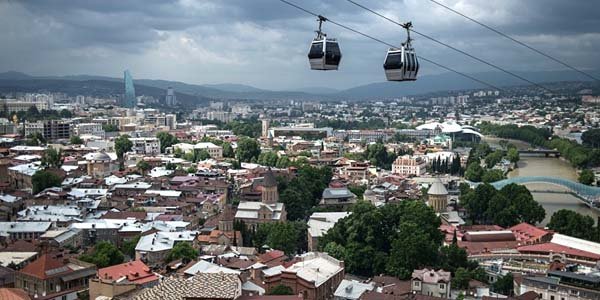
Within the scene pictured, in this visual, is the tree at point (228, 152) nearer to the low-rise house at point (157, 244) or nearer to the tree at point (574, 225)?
the low-rise house at point (157, 244)

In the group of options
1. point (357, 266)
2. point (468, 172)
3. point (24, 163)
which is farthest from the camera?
point (468, 172)

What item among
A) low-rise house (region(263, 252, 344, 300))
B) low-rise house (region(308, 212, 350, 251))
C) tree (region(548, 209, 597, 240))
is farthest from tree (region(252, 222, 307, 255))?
tree (region(548, 209, 597, 240))

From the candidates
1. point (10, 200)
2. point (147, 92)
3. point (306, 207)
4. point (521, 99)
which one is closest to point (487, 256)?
point (306, 207)

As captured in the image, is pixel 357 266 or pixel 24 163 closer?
pixel 357 266

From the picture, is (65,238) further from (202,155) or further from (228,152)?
(228,152)

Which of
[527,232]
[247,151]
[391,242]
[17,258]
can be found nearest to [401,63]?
[391,242]

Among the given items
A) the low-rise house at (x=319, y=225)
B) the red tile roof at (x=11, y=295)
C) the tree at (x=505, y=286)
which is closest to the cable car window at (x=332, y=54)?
the red tile roof at (x=11, y=295)

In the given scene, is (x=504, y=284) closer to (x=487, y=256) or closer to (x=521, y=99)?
(x=487, y=256)
